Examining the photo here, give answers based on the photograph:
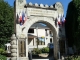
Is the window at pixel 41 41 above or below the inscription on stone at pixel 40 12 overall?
below

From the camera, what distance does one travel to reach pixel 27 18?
20094 mm

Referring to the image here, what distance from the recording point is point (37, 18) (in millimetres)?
20656

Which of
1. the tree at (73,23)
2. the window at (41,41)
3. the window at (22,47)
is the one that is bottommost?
the window at (41,41)

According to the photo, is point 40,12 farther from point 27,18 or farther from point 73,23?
point 73,23

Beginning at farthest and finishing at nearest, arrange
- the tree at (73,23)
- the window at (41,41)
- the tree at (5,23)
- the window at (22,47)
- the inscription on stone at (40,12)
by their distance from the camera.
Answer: the window at (41,41), the tree at (5,23), the inscription on stone at (40,12), the window at (22,47), the tree at (73,23)

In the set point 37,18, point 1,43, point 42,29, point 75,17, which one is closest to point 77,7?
point 75,17

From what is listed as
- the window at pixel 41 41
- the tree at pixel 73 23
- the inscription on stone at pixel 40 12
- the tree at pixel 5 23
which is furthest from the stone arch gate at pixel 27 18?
the window at pixel 41 41

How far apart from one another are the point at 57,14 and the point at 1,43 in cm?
826

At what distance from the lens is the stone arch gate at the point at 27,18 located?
63.6 feet

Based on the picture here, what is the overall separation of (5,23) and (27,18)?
232 inches

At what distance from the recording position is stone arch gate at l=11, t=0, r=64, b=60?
63.6 feet

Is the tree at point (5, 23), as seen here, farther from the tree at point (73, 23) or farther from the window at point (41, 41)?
the window at point (41, 41)

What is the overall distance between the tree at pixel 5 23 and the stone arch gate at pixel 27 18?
5528mm

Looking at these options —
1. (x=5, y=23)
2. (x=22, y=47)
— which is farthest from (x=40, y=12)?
(x=5, y=23)
